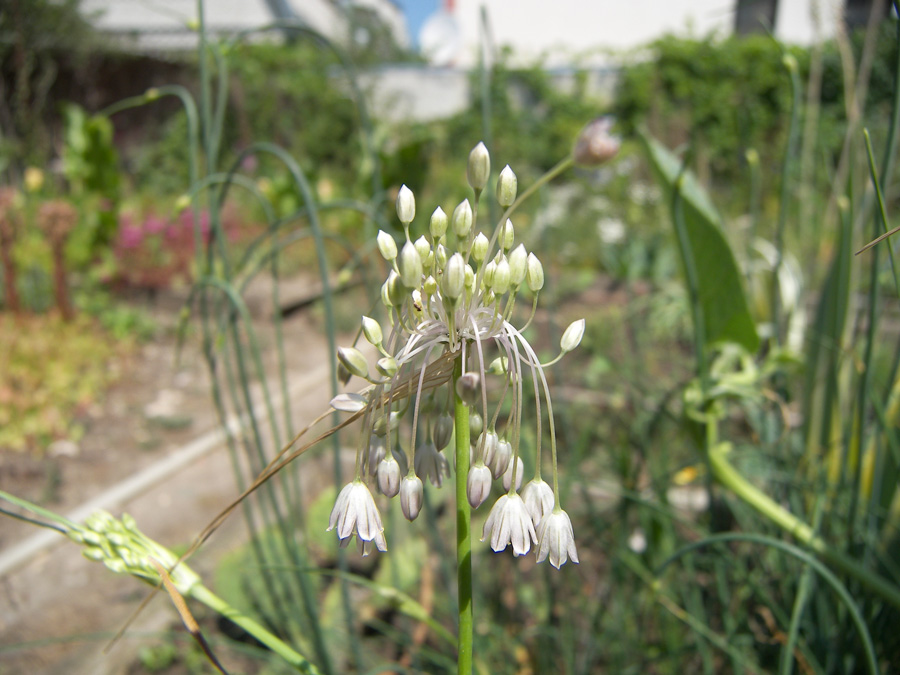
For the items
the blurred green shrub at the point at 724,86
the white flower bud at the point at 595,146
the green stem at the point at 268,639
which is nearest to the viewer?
the green stem at the point at 268,639

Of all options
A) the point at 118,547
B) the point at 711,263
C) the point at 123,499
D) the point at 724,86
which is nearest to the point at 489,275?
the point at 118,547

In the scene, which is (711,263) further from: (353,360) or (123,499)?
(123,499)

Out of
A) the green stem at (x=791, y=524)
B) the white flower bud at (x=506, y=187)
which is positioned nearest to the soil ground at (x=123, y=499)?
the white flower bud at (x=506, y=187)

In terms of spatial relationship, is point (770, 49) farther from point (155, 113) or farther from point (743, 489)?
point (743, 489)

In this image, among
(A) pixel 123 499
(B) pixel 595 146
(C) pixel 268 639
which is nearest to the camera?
(C) pixel 268 639

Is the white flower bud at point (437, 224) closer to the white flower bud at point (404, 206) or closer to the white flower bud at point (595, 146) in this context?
the white flower bud at point (404, 206)

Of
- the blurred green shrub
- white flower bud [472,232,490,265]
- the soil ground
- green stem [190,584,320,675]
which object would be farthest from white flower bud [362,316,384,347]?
the blurred green shrub

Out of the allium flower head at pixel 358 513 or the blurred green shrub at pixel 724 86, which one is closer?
the allium flower head at pixel 358 513
